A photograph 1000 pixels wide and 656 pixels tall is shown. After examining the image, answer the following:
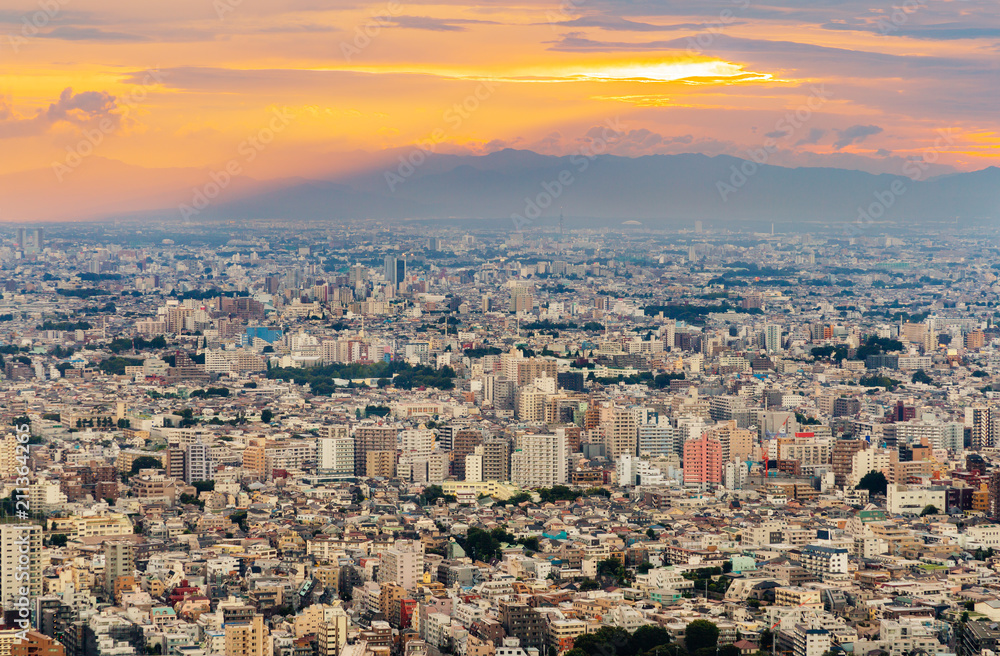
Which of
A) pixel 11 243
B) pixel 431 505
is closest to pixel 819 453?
pixel 431 505

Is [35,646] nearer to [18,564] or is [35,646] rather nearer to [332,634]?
[18,564]

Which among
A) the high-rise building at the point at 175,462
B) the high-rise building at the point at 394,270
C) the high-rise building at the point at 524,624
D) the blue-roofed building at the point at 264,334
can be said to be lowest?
the high-rise building at the point at 524,624

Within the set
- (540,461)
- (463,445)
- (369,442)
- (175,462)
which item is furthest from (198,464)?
(540,461)

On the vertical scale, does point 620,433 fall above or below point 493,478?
above

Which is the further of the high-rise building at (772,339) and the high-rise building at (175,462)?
the high-rise building at (772,339)

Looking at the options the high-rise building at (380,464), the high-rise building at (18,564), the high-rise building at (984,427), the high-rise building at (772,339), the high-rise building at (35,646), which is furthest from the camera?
the high-rise building at (772,339)

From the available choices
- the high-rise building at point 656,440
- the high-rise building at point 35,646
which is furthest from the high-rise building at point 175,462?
the high-rise building at point 35,646

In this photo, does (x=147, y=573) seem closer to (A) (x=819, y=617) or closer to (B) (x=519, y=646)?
(B) (x=519, y=646)

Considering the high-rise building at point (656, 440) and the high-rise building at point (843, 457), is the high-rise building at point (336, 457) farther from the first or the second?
the high-rise building at point (843, 457)
